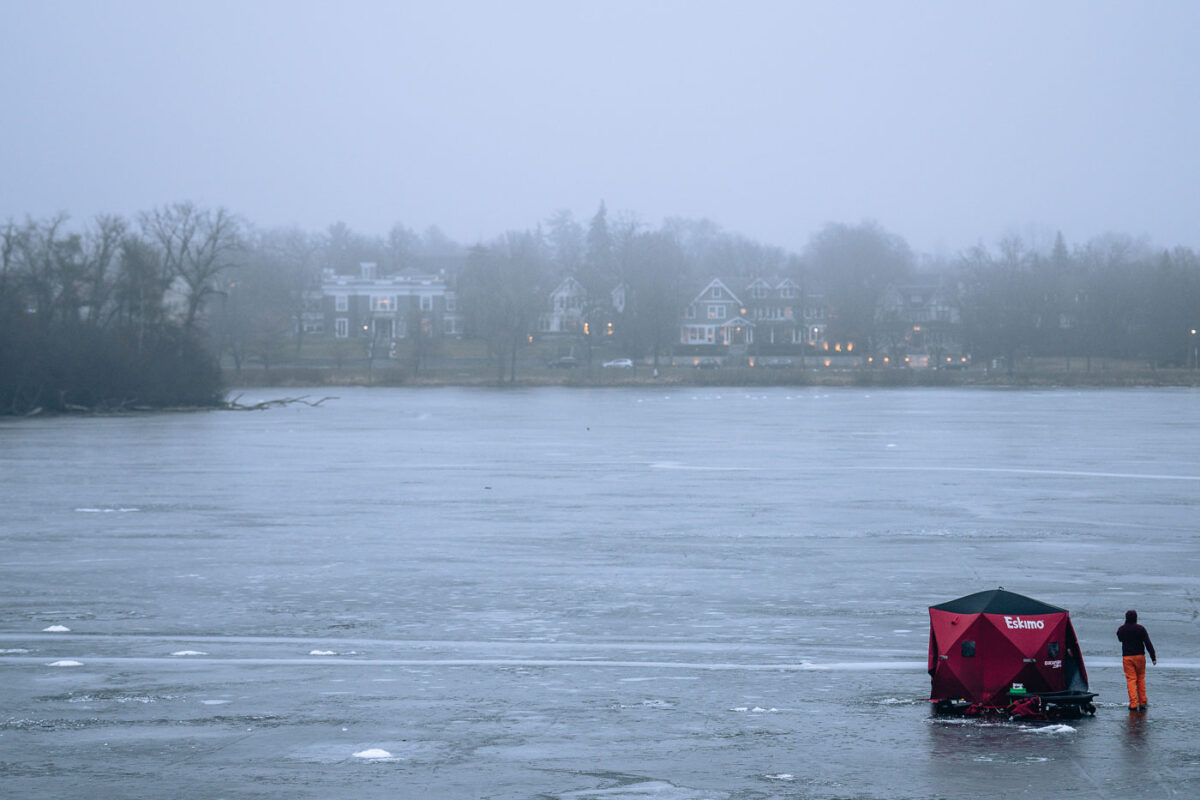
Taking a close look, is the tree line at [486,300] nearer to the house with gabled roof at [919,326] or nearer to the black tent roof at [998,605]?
the house with gabled roof at [919,326]

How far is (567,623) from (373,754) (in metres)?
4.96

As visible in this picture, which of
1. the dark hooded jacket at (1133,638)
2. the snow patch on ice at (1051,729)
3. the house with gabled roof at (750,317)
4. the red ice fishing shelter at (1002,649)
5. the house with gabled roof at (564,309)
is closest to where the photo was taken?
the snow patch on ice at (1051,729)

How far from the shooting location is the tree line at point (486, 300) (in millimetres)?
Answer: 69438

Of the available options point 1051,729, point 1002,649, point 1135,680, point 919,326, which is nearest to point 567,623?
point 1002,649

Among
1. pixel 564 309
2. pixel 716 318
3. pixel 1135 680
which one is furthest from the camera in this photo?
pixel 716 318

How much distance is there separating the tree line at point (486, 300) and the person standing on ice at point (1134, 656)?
62344 millimetres

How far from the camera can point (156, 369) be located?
71.4m

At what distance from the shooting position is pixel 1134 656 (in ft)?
30.4

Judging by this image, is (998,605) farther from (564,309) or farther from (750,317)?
(750,317)

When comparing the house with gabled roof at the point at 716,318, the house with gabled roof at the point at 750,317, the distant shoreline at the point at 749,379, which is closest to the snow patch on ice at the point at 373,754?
the distant shoreline at the point at 749,379

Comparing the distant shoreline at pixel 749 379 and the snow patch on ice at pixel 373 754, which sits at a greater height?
the distant shoreline at pixel 749 379

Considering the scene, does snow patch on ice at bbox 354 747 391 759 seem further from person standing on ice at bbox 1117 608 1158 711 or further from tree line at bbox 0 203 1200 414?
tree line at bbox 0 203 1200 414

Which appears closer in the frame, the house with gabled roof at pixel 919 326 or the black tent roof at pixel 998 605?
the black tent roof at pixel 998 605

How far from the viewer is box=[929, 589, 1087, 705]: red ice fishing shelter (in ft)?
29.8
